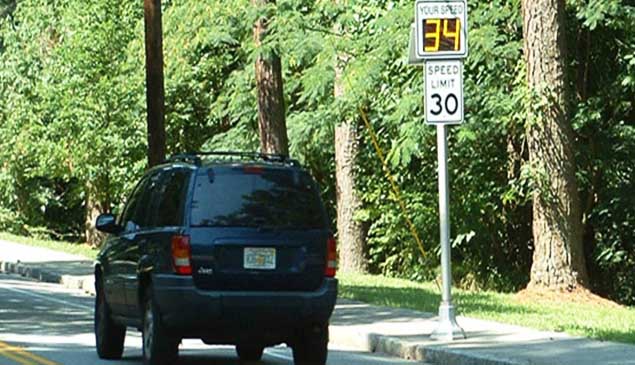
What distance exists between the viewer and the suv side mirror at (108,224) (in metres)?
15.7

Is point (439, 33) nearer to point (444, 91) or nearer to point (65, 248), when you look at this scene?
point (444, 91)

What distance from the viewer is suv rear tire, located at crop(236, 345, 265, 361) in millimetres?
15906

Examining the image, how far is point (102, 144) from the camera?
43.1m

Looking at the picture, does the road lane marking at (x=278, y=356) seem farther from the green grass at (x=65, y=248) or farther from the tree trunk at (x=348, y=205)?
the green grass at (x=65, y=248)

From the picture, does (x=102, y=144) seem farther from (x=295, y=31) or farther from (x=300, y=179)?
(x=300, y=179)

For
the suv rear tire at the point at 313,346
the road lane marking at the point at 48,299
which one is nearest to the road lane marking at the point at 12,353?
the suv rear tire at the point at 313,346

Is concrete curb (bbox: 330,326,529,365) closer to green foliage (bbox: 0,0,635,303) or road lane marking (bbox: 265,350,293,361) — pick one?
road lane marking (bbox: 265,350,293,361)

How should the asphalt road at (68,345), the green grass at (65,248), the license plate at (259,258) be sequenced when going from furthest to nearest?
the green grass at (65,248), the asphalt road at (68,345), the license plate at (259,258)

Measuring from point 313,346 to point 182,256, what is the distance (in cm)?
171

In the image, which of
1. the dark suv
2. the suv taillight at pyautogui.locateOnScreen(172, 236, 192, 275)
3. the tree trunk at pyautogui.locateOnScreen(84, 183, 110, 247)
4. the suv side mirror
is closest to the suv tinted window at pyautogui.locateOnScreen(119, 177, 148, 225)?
the suv side mirror

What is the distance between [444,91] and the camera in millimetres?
16969

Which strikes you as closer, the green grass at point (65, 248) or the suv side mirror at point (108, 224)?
the suv side mirror at point (108, 224)

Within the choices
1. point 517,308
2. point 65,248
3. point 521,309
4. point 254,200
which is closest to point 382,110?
point 517,308

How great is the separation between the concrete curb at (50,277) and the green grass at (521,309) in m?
4.78
